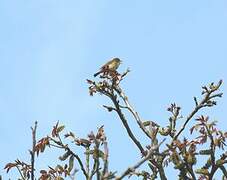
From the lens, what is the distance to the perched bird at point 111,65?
798 centimetres

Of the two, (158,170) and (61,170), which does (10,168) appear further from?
(158,170)

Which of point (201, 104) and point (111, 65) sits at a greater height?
point (111, 65)

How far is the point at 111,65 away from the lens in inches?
324

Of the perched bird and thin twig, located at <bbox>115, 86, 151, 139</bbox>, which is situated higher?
the perched bird

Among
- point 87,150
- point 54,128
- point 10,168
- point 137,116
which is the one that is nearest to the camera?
point 87,150

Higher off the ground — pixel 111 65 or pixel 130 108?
pixel 111 65

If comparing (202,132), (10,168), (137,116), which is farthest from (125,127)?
(10,168)

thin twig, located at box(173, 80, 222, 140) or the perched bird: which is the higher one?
the perched bird

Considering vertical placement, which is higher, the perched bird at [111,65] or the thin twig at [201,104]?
the perched bird at [111,65]

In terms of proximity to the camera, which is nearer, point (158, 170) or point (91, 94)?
point (158, 170)

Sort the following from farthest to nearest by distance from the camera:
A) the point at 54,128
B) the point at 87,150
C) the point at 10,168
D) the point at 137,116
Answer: the point at 137,116, the point at 54,128, the point at 10,168, the point at 87,150

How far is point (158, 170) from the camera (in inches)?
286

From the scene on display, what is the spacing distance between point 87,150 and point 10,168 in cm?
111

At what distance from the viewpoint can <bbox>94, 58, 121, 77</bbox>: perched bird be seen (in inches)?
314
